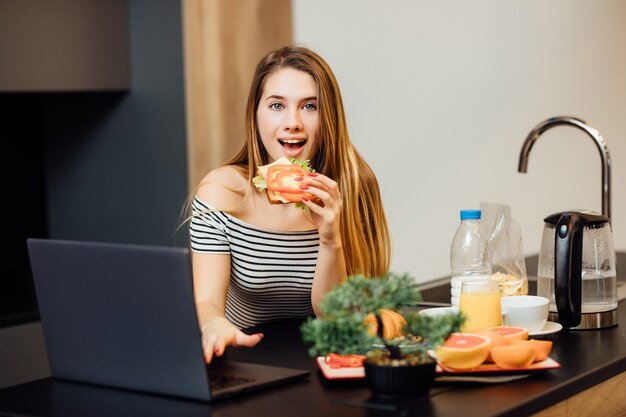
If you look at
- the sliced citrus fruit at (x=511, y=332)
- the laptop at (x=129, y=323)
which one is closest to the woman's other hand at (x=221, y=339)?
the laptop at (x=129, y=323)

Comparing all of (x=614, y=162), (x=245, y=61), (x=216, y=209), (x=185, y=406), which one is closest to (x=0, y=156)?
(x=245, y=61)

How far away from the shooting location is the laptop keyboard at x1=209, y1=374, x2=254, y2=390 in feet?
4.61

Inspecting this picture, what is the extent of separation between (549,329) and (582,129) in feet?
2.08

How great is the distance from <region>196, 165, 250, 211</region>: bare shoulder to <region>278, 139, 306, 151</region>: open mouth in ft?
0.45

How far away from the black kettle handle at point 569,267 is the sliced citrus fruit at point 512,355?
1.29ft

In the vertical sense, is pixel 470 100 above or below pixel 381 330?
above

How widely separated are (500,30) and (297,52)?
180cm

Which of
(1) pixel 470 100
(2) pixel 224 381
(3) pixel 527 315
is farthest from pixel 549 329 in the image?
(1) pixel 470 100

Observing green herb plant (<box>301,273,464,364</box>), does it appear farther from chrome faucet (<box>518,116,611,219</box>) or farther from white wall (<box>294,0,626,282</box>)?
white wall (<box>294,0,626,282</box>)

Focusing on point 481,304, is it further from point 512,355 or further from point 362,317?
point 362,317

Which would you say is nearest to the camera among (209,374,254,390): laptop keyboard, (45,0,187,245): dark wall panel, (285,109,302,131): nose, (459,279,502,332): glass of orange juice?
(209,374,254,390): laptop keyboard

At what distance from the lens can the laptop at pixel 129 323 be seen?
52.6 inches

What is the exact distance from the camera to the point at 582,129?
225 centimetres

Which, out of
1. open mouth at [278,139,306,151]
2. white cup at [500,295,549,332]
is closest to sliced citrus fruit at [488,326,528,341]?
white cup at [500,295,549,332]
